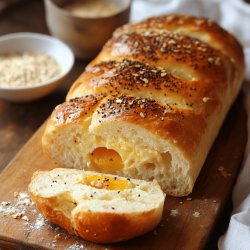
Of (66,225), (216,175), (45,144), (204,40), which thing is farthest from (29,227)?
(204,40)

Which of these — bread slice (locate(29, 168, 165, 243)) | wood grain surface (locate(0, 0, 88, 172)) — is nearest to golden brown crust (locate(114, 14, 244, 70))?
wood grain surface (locate(0, 0, 88, 172))

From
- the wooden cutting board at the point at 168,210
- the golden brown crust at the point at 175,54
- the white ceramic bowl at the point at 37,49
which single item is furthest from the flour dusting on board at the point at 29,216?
the golden brown crust at the point at 175,54

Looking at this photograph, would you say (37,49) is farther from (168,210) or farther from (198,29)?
(168,210)

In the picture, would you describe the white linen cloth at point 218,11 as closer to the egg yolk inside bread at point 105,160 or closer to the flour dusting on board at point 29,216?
the egg yolk inside bread at point 105,160

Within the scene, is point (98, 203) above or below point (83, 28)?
above

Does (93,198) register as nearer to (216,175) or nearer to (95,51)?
(216,175)

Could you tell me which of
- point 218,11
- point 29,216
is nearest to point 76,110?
point 29,216
